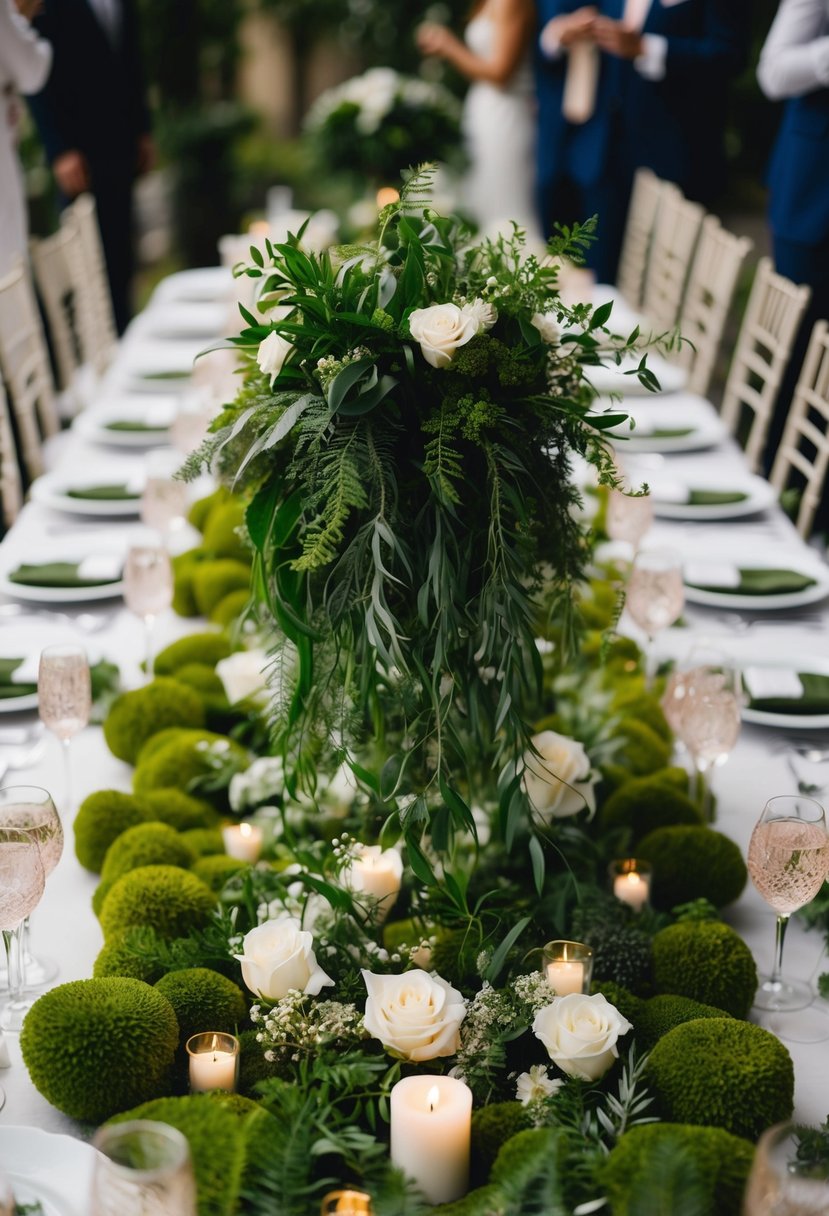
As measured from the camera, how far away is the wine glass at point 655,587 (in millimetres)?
1855

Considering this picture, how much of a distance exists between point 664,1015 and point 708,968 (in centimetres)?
10

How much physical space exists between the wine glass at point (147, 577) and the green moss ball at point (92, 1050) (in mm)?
833

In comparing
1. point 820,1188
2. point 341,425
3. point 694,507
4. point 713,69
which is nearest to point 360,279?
point 341,425

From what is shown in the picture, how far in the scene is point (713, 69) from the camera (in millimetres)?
5195

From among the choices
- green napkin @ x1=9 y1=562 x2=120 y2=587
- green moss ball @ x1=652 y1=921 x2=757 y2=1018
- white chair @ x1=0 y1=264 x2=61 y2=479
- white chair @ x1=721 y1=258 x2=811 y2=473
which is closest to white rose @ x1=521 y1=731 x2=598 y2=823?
green moss ball @ x1=652 y1=921 x2=757 y2=1018

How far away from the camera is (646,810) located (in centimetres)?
158

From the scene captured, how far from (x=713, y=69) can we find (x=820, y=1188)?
5.09 m

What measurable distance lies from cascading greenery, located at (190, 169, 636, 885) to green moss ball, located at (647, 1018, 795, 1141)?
21 cm

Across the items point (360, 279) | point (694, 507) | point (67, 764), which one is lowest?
point (694, 507)

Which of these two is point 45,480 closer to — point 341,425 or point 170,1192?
point 341,425

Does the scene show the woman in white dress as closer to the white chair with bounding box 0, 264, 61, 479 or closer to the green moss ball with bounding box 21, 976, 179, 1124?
the white chair with bounding box 0, 264, 61, 479

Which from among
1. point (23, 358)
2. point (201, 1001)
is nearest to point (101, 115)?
point (23, 358)

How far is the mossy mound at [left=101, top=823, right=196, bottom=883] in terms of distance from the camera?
1.41m

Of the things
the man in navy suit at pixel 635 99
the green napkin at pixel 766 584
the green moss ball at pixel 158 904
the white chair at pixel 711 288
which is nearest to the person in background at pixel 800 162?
the white chair at pixel 711 288
